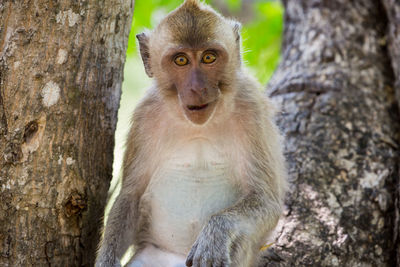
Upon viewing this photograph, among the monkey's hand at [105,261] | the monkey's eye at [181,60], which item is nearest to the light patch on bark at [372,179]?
the monkey's eye at [181,60]

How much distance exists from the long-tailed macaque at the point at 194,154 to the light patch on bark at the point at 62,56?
2.54 ft

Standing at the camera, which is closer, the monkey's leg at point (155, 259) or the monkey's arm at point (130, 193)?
the monkey's leg at point (155, 259)

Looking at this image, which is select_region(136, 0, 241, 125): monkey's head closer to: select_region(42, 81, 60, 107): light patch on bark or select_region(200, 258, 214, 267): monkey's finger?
select_region(42, 81, 60, 107): light patch on bark

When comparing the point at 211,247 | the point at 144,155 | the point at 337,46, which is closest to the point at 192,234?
the point at 211,247

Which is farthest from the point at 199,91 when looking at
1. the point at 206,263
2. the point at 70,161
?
the point at 206,263

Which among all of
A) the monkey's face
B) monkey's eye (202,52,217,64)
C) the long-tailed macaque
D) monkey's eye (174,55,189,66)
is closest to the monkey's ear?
the long-tailed macaque

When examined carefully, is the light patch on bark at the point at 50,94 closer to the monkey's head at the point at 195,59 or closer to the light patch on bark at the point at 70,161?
the light patch on bark at the point at 70,161

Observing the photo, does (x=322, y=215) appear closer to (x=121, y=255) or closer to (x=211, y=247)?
(x=211, y=247)

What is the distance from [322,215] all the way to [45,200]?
2.60m

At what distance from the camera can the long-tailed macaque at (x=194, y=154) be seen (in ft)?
13.4

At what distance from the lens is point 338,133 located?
555 cm

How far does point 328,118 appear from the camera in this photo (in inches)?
225

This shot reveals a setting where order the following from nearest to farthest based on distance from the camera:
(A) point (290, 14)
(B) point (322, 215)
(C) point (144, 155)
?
(C) point (144, 155) < (B) point (322, 215) < (A) point (290, 14)

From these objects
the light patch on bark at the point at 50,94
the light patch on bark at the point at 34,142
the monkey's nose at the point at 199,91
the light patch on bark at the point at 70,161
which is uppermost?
the light patch on bark at the point at 50,94
